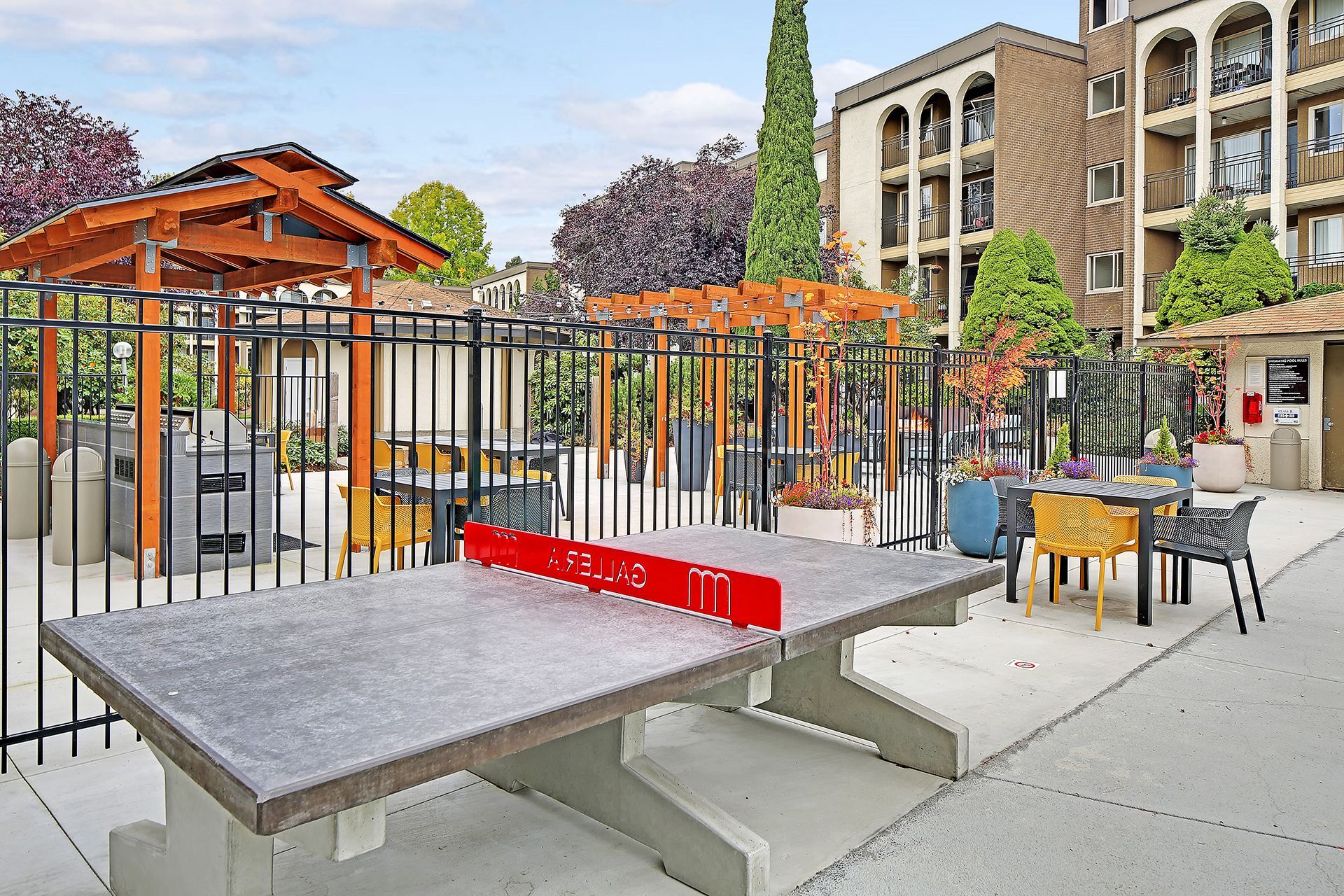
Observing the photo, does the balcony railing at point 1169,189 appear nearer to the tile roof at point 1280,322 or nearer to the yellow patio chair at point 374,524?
the tile roof at point 1280,322

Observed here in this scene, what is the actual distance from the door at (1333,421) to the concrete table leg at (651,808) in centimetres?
1561

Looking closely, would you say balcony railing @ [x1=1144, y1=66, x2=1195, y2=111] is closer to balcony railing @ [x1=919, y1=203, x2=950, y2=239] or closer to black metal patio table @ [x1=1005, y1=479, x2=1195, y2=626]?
balcony railing @ [x1=919, y1=203, x2=950, y2=239]

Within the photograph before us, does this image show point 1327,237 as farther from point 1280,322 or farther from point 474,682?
point 474,682

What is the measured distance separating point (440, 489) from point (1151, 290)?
2301 centimetres

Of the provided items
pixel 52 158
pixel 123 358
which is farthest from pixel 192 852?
pixel 52 158

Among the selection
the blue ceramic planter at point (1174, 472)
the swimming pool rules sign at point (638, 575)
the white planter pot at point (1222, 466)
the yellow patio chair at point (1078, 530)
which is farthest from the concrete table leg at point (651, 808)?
the white planter pot at point (1222, 466)

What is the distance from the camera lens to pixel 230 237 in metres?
8.00

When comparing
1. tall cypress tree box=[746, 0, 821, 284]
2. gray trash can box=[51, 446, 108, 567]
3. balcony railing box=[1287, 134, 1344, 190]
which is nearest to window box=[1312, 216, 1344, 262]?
balcony railing box=[1287, 134, 1344, 190]

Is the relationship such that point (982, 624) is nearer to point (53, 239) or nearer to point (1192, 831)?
point (1192, 831)

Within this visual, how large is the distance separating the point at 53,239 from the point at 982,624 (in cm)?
850

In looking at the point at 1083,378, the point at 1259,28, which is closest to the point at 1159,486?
the point at 1083,378

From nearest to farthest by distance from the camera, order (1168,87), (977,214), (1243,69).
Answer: (1243,69) < (1168,87) < (977,214)

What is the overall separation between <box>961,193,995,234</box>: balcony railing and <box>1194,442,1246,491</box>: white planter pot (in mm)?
13464

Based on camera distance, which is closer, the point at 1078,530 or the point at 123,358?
the point at 1078,530
